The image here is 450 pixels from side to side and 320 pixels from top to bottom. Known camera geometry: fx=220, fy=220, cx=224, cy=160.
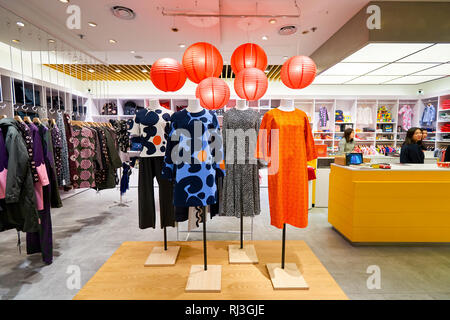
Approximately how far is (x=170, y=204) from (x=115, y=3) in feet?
9.63

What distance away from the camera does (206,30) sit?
150 inches

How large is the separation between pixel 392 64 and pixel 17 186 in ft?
19.6

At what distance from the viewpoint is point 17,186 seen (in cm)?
213

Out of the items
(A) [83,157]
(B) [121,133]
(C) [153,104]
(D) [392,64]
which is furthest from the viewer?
(B) [121,133]

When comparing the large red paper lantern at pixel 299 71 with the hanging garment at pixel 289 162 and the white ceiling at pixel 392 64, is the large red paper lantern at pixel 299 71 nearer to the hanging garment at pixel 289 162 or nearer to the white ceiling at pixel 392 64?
the hanging garment at pixel 289 162

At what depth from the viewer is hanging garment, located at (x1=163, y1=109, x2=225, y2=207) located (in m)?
1.74

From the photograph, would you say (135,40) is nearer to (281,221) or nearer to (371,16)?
(371,16)

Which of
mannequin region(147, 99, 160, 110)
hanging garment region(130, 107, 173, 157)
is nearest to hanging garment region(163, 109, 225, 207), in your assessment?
hanging garment region(130, 107, 173, 157)

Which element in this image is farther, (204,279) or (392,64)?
(392,64)

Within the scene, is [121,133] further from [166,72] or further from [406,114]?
[406,114]

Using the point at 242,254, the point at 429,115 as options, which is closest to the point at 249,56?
the point at 242,254

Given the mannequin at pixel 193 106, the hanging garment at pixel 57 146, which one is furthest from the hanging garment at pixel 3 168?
the mannequin at pixel 193 106

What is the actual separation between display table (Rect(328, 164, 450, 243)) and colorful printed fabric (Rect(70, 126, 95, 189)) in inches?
154
